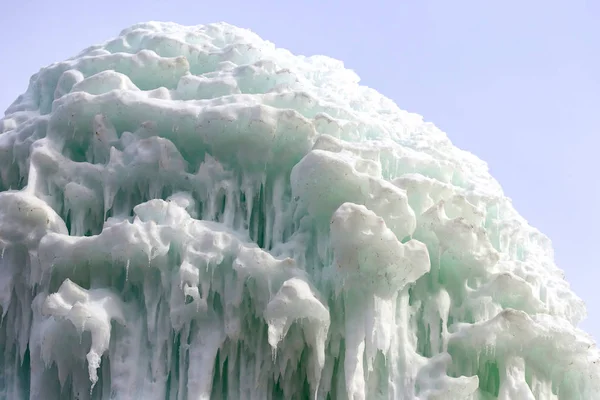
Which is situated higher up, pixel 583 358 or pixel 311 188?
pixel 311 188

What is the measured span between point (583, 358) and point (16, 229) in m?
8.29

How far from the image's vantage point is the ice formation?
8398mm

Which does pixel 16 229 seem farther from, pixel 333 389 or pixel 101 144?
pixel 333 389

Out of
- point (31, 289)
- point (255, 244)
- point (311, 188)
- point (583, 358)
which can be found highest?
point (311, 188)

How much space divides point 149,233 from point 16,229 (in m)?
2.33

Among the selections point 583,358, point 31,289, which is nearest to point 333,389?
point 583,358

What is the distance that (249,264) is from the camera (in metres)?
8.56

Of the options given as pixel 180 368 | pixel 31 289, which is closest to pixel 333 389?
pixel 180 368

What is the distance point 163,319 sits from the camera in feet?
28.7

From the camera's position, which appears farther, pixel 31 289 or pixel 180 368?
pixel 31 289

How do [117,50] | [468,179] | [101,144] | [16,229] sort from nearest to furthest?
1. [16,229]
2. [101,144]
3. [468,179]
4. [117,50]

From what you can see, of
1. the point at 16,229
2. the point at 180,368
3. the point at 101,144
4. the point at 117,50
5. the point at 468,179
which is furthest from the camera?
the point at 117,50

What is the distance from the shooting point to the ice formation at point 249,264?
8398 millimetres

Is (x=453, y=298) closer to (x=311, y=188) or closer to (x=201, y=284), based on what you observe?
(x=311, y=188)
